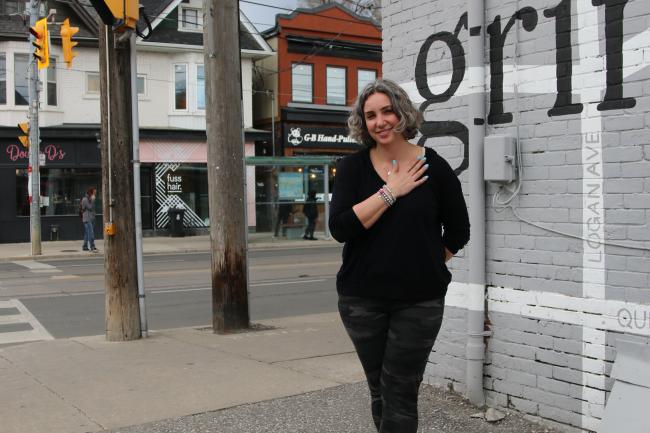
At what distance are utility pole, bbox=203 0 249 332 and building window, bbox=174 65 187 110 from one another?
62.7 feet

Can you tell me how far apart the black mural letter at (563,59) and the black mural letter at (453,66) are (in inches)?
29.4

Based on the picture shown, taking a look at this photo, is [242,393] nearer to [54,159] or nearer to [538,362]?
[538,362]

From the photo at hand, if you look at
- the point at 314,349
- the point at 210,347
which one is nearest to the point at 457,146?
the point at 314,349

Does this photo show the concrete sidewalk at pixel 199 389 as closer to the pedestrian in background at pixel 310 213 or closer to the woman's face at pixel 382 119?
the woman's face at pixel 382 119

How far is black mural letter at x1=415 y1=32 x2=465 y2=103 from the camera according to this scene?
471 centimetres

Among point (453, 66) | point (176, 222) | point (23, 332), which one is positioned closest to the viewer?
point (453, 66)

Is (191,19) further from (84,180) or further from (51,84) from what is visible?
(84,180)

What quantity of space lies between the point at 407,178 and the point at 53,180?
23.7 metres

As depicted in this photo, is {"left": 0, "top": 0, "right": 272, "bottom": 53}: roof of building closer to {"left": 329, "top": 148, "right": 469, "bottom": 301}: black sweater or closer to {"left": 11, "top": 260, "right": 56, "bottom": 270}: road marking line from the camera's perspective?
{"left": 11, "top": 260, "right": 56, "bottom": 270}: road marking line

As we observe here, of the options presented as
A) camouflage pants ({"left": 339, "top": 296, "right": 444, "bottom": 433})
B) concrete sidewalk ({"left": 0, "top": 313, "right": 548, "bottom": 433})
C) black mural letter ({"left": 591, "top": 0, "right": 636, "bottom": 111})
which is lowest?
concrete sidewalk ({"left": 0, "top": 313, "right": 548, "bottom": 433})

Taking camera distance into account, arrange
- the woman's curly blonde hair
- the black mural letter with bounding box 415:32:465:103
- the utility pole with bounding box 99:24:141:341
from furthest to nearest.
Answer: the utility pole with bounding box 99:24:141:341 < the black mural letter with bounding box 415:32:465:103 < the woman's curly blonde hair

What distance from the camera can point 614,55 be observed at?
3.81 m

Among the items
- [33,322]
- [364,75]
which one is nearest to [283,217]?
[364,75]

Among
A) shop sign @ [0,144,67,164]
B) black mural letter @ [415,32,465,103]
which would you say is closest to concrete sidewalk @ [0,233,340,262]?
shop sign @ [0,144,67,164]
